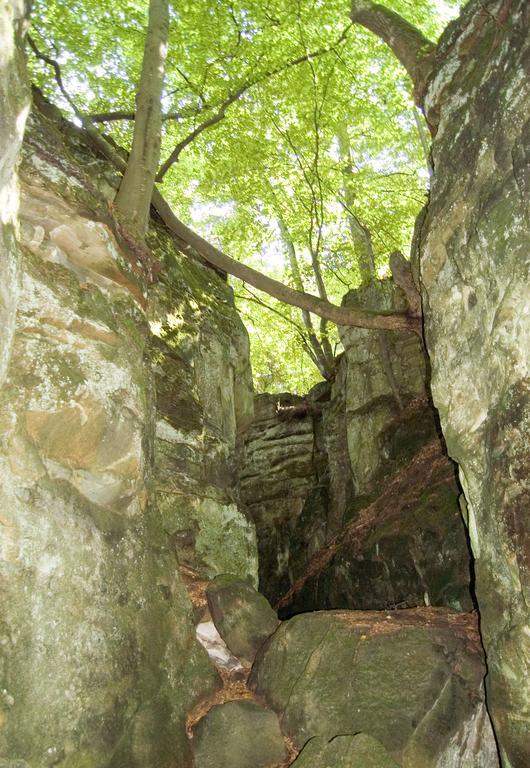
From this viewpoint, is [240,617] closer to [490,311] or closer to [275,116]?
[490,311]

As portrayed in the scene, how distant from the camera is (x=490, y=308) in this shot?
16.6ft

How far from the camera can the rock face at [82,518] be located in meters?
4.11

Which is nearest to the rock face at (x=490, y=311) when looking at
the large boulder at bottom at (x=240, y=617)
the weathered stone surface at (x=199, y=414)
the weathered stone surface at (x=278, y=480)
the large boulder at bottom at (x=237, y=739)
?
the large boulder at bottom at (x=237, y=739)

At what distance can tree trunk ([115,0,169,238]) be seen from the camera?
7090mm

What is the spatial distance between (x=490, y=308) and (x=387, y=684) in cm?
344

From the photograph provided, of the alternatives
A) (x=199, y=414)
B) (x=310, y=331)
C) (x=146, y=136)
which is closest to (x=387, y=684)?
(x=199, y=414)

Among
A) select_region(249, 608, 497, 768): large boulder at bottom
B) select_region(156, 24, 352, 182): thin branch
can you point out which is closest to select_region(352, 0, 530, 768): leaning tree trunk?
select_region(249, 608, 497, 768): large boulder at bottom

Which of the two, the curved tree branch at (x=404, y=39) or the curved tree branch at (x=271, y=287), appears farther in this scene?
the curved tree branch at (x=271, y=287)

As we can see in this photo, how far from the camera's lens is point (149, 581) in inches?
208

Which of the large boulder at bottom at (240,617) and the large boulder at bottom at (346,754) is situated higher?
the large boulder at bottom at (240,617)

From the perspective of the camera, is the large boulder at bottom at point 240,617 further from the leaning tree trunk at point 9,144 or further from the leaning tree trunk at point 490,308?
the leaning tree trunk at point 9,144

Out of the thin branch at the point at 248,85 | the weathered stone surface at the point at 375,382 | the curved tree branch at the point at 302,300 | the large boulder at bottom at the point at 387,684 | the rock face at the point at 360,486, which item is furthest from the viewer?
the weathered stone surface at the point at 375,382

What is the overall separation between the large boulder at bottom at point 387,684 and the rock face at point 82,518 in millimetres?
809

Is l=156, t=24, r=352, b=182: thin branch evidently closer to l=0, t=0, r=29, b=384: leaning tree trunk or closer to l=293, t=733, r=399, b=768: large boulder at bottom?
l=0, t=0, r=29, b=384: leaning tree trunk
